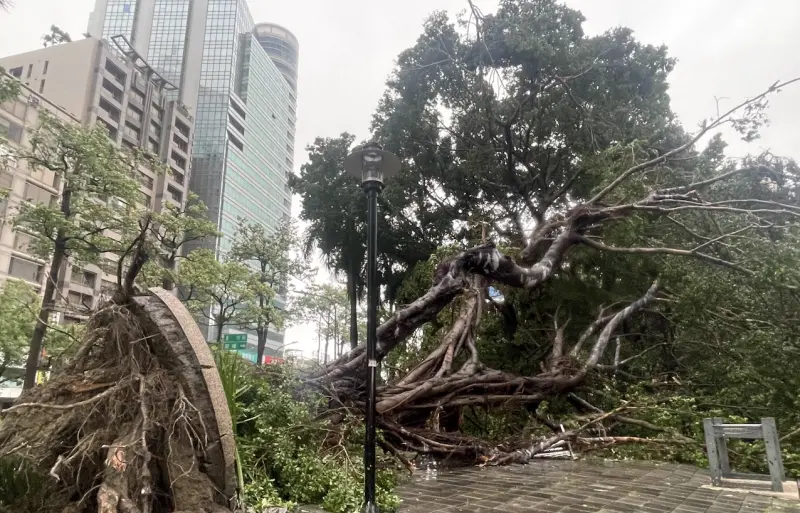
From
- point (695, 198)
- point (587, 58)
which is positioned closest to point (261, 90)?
point (587, 58)

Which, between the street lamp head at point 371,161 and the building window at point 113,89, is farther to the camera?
the building window at point 113,89

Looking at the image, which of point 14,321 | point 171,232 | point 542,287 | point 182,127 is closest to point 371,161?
point 542,287

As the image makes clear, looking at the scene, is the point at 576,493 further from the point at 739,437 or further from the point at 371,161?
the point at 371,161

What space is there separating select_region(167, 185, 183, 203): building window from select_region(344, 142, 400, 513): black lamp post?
48.3 metres

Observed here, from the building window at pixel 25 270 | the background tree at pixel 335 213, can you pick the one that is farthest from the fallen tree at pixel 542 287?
the building window at pixel 25 270

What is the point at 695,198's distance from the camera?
8617 mm

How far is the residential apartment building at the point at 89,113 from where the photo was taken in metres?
27.3

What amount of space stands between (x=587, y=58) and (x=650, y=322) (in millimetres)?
7190

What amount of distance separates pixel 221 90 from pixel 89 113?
104ft

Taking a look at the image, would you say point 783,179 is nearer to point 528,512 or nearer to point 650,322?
point 650,322

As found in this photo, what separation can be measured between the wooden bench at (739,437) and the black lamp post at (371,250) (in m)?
3.52

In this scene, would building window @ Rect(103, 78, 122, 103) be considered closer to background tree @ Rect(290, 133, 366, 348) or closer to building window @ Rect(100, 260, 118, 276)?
background tree @ Rect(290, 133, 366, 348)

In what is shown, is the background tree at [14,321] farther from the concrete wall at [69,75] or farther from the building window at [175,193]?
the building window at [175,193]

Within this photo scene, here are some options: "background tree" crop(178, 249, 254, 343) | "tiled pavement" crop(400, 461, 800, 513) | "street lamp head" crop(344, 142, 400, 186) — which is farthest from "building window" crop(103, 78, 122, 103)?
"tiled pavement" crop(400, 461, 800, 513)
